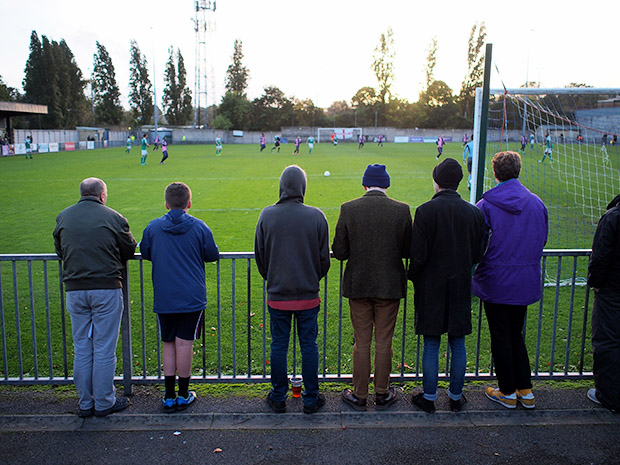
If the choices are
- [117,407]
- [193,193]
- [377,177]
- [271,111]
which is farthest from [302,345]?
[271,111]

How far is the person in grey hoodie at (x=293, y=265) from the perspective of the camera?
3.79 m

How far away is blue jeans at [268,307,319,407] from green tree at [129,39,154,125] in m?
93.5

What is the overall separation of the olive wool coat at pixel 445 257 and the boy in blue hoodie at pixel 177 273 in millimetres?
1591

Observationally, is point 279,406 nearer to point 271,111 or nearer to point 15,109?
point 15,109

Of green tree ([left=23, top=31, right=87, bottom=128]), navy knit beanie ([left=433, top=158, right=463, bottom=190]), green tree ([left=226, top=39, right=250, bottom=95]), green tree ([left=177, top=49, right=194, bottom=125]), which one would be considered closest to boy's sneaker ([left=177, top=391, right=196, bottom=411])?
navy knit beanie ([left=433, top=158, right=463, bottom=190])

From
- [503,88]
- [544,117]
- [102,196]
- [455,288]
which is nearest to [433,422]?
[455,288]

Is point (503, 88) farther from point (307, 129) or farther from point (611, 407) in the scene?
point (307, 129)

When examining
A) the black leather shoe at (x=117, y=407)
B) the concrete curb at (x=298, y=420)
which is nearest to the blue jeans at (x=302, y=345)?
the concrete curb at (x=298, y=420)

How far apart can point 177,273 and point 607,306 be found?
3.37 metres

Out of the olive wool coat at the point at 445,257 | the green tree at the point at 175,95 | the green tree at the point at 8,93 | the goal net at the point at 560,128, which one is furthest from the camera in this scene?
the green tree at the point at 175,95

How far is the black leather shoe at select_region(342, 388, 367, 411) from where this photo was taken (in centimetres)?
406

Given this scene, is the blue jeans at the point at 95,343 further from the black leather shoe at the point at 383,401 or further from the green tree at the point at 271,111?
the green tree at the point at 271,111

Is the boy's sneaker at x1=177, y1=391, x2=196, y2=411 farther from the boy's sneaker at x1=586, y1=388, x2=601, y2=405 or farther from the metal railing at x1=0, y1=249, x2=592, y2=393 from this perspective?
the boy's sneaker at x1=586, y1=388, x2=601, y2=405

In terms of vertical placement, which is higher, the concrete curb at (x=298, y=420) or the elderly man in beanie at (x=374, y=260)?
the elderly man in beanie at (x=374, y=260)
